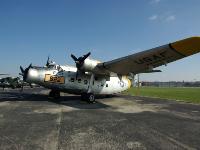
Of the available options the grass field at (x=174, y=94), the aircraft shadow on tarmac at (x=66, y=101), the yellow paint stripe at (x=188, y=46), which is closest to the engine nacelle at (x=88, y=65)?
the aircraft shadow on tarmac at (x=66, y=101)

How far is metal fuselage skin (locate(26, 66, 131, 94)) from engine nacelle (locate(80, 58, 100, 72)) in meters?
1.73

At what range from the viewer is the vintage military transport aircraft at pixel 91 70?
57.1 feet

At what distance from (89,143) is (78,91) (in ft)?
47.7

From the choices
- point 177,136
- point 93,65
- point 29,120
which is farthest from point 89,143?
point 93,65

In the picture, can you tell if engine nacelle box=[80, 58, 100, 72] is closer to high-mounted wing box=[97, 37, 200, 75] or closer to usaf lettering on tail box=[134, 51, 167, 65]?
high-mounted wing box=[97, 37, 200, 75]

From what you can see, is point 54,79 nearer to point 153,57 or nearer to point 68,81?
point 68,81

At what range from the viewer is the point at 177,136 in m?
9.02

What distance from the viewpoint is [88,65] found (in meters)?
20.4

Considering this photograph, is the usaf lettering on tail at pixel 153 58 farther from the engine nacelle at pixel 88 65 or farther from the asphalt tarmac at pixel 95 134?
the asphalt tarmac at pixel 95 134

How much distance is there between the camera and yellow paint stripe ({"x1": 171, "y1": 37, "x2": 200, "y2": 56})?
14.1 m

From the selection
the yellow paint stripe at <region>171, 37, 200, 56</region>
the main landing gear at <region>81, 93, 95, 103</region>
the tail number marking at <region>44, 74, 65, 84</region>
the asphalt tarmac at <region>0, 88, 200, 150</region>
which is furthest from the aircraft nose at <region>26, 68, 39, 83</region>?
the yellow paint stripe at <region>171, 37, 200, 56</region>

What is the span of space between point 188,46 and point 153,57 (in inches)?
134

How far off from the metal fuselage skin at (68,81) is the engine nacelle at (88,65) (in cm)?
173

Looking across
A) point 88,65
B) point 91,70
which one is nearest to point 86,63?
point 88,65
